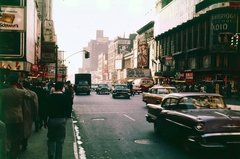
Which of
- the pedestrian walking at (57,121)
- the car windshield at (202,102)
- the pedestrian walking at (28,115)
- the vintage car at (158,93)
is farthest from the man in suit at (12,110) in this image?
the vintage car at (158,93)

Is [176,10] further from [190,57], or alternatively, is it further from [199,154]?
[199,154]

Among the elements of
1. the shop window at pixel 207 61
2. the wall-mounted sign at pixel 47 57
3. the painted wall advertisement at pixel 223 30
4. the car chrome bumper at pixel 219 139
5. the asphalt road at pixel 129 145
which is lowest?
the asphalt road at pixel 129 145

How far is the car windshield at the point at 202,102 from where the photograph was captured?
7.96 metres

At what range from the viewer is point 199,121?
6.71 m

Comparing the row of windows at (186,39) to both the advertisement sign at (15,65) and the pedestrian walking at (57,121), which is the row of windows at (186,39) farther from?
the pedestrian walking at (57,121)

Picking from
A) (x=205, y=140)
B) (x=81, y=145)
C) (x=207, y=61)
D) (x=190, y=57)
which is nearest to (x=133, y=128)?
(x=81, y=145)

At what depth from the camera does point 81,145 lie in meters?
8.35

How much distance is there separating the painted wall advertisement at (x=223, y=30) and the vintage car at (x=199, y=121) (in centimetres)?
3727

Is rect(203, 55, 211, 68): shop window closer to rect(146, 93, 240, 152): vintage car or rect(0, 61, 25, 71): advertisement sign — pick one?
rect(0, 61, 25, 71): advertisement sign

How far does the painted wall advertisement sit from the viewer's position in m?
43.1

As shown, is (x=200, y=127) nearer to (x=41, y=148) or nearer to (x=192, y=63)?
(x=41, y=148)

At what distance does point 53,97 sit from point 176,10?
200 feet

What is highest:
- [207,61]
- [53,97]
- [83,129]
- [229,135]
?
→ [207,61]

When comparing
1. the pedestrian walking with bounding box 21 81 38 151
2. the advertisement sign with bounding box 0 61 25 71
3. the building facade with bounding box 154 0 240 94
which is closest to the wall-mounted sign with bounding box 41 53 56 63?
the advertisement sign with bounding box 0 61 25 71
